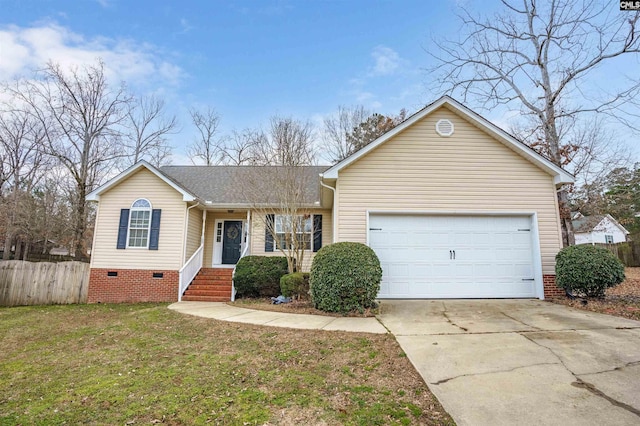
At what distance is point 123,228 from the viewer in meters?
11.3

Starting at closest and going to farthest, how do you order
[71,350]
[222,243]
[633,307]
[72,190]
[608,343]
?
1. [608,343]
2. [71,350]
3. [633,307]
4. [222,243]
5. [72,190]

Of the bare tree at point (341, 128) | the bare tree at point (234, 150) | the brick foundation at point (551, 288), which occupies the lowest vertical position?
the brick foundation at point (551, 288)

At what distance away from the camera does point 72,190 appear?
2066 centimetres

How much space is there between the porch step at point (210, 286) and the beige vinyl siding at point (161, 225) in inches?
38.6

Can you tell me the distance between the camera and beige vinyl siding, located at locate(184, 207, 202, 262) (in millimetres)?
11687

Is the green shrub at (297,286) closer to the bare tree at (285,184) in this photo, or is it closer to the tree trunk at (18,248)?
the bare tree at (285,184)


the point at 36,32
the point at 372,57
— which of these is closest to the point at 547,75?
the point at 372,57

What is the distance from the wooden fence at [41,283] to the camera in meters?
10.8

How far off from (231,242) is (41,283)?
635 cm

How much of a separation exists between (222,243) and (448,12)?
43.0 ft

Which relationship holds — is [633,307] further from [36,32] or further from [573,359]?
[36,32]

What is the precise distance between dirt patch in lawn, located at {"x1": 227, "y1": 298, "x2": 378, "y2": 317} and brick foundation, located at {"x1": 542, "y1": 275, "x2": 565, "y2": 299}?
191 inches

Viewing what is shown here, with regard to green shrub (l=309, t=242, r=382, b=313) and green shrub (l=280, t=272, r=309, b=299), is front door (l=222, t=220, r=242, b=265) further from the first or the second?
green shrub (l=309, t=242, r=382, b=313)

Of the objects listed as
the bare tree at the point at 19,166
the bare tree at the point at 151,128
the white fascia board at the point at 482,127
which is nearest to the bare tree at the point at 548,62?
the white fascia board at the point at 482,127
